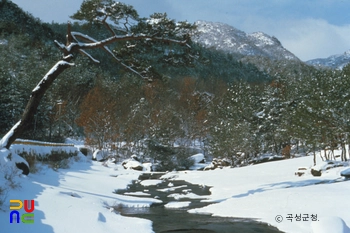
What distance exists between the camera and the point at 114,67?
70.6 metres

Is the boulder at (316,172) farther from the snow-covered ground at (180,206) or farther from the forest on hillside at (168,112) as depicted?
the forest on hillside at (168,112)

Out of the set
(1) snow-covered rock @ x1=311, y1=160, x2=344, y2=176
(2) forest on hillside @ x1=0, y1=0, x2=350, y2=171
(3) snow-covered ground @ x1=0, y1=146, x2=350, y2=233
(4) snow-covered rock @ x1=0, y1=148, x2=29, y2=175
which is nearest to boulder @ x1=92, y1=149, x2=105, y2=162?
(2) forest on hillside @ x1=0, y1=0, x2=350, y2=171

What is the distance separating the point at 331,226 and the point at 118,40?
26.1ft

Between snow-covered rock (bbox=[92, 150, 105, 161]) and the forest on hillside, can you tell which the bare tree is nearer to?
the forest on hillside

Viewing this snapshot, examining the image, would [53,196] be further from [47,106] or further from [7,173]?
[47,106]

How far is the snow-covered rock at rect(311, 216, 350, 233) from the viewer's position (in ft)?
18.1

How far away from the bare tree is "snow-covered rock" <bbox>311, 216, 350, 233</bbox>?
6.88 m

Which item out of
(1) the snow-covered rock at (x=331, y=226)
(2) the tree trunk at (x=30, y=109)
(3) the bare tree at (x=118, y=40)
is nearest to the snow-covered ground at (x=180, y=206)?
(1) the snow-covered rock at (x=331, y=226)

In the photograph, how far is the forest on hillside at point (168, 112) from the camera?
65.2 ft

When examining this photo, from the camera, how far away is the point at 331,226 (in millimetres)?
5590

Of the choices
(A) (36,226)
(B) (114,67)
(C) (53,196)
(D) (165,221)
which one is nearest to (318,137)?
(D) (165,221)

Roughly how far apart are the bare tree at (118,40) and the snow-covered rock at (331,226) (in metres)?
6.88

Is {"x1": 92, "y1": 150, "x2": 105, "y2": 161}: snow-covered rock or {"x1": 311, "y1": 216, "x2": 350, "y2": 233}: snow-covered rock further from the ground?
{"x1": 311, "y1": 216, "x2": 350, "y2": 233}: snow-covered rock

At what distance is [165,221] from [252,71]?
101730 millimetres
